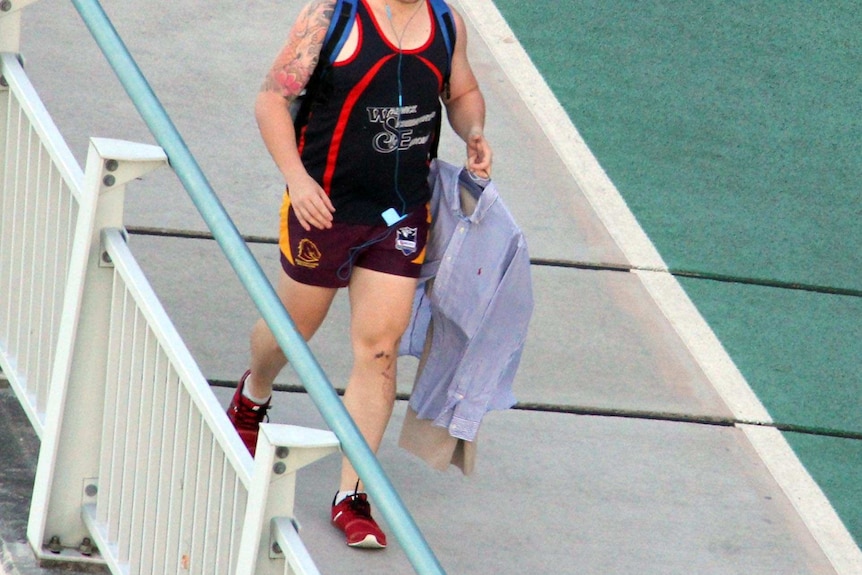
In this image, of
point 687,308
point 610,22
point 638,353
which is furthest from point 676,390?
point 610,22

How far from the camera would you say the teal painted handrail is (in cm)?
279

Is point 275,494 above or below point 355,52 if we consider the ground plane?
below

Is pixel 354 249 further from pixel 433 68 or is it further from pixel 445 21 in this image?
pixel 445 21

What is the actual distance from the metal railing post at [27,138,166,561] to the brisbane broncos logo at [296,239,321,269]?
935 mm

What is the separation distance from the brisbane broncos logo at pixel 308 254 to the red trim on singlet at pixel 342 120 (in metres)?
0.18

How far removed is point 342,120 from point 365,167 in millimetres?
170

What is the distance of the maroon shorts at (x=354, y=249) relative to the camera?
14.9ft

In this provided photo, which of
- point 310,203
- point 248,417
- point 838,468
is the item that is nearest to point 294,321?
point 310,203

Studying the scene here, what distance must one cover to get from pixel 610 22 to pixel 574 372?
3.79 meters

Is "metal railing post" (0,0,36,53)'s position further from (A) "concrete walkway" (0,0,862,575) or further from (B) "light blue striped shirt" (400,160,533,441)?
(B) "light blue striped shirt" (400,160,533,441)

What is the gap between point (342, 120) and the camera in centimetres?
445

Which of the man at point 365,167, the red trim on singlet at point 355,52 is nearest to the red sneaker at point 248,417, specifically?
the man at point 365,167

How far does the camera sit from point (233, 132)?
7398 millimetres

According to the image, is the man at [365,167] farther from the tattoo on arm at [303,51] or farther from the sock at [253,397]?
the sock at [253,397]
